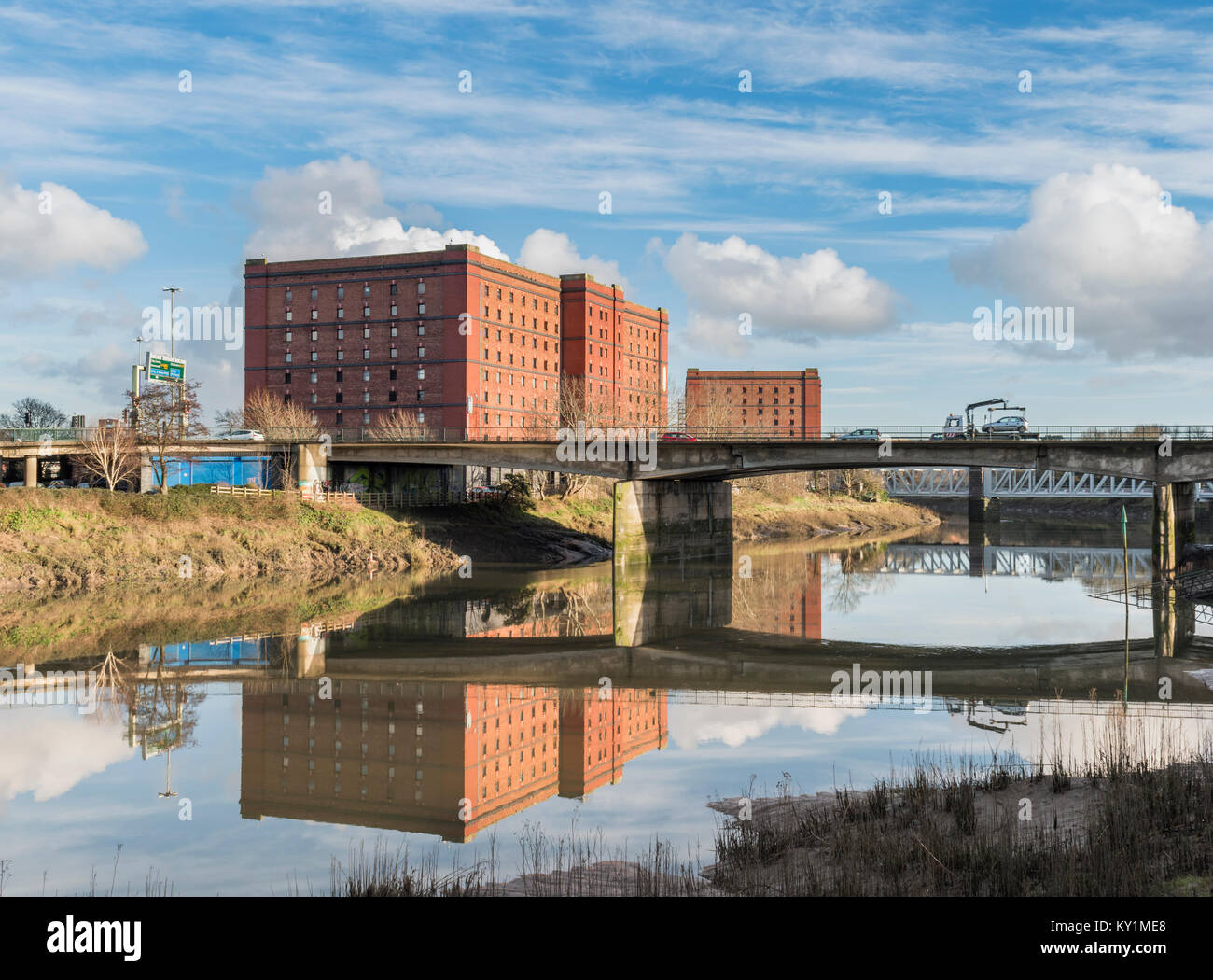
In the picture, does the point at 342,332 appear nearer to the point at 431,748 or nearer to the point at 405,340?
the point at 405,340

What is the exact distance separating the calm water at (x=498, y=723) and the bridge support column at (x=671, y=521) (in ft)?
63.4

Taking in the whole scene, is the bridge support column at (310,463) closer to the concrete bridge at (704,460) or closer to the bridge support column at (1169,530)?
the concrete bridge at (704,460)

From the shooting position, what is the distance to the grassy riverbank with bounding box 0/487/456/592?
154 feet

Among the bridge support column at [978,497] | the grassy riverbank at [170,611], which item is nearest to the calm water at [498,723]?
the grassy riverbank at [170,611]

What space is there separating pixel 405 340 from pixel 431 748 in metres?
96.4

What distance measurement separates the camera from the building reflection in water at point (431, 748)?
15.5 m

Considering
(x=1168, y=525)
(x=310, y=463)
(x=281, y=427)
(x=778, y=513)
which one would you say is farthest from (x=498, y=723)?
(x=778, y=513)

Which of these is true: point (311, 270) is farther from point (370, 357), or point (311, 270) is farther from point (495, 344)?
point (495, 344)

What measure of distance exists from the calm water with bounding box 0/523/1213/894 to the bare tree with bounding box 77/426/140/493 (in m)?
24.1

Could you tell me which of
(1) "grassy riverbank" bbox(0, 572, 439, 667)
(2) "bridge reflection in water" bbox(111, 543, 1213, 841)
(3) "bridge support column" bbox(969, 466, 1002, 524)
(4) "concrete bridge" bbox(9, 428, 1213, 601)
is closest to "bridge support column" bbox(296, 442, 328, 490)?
(4) "concrete bridge" bbox(9, 428, 1213, 601)

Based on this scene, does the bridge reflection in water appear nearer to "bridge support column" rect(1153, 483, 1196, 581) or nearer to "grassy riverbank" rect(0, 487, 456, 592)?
"grassy riverbank" rect(0, 487, 456, 592)

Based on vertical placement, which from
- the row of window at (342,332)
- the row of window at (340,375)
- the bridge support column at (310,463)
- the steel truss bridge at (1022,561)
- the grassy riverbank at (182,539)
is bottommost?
the steel truss bridge at (1022,561)

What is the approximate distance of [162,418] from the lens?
67.1 meters
